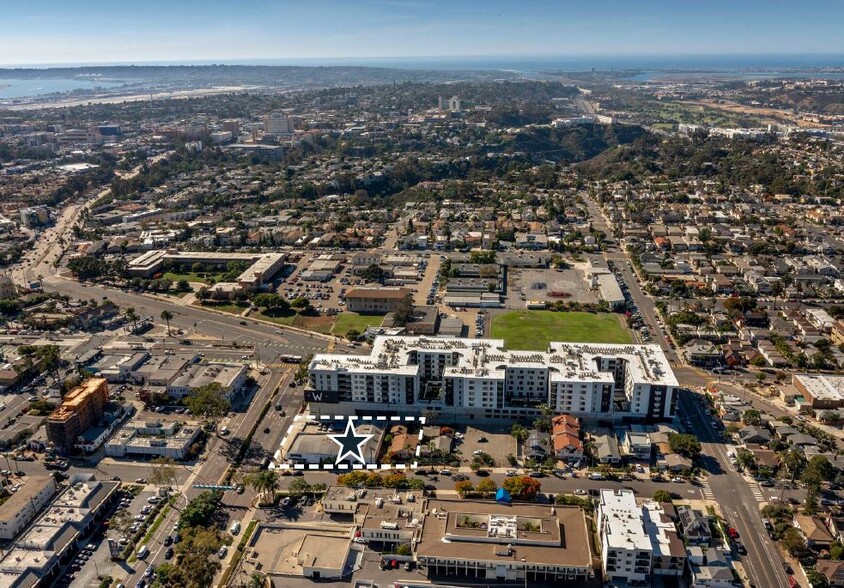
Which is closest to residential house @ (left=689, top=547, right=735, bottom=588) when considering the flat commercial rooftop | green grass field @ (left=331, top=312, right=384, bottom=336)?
the flat commercial rooftop

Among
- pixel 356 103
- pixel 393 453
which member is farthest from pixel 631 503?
pixel 356 103

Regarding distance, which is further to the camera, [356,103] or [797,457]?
[356,103]

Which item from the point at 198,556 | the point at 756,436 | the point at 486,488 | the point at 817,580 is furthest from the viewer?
the point at 756,436

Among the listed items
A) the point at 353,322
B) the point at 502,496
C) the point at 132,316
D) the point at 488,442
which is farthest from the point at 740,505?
the point at 132,316

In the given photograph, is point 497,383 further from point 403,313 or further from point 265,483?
point 403,313

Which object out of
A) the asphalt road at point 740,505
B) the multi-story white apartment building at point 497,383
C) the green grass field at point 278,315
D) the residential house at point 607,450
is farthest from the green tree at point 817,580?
the green grass field at point 278,315

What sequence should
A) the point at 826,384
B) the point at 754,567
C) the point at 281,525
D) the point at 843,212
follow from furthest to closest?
1. the point at 843,212
2. the point at 826,384
3. the point at 281,525
4. the point at 754,567

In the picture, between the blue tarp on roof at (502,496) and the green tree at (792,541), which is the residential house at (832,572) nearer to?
the green tree at (792,541)

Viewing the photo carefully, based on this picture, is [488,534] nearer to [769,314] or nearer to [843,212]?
[769,314]
